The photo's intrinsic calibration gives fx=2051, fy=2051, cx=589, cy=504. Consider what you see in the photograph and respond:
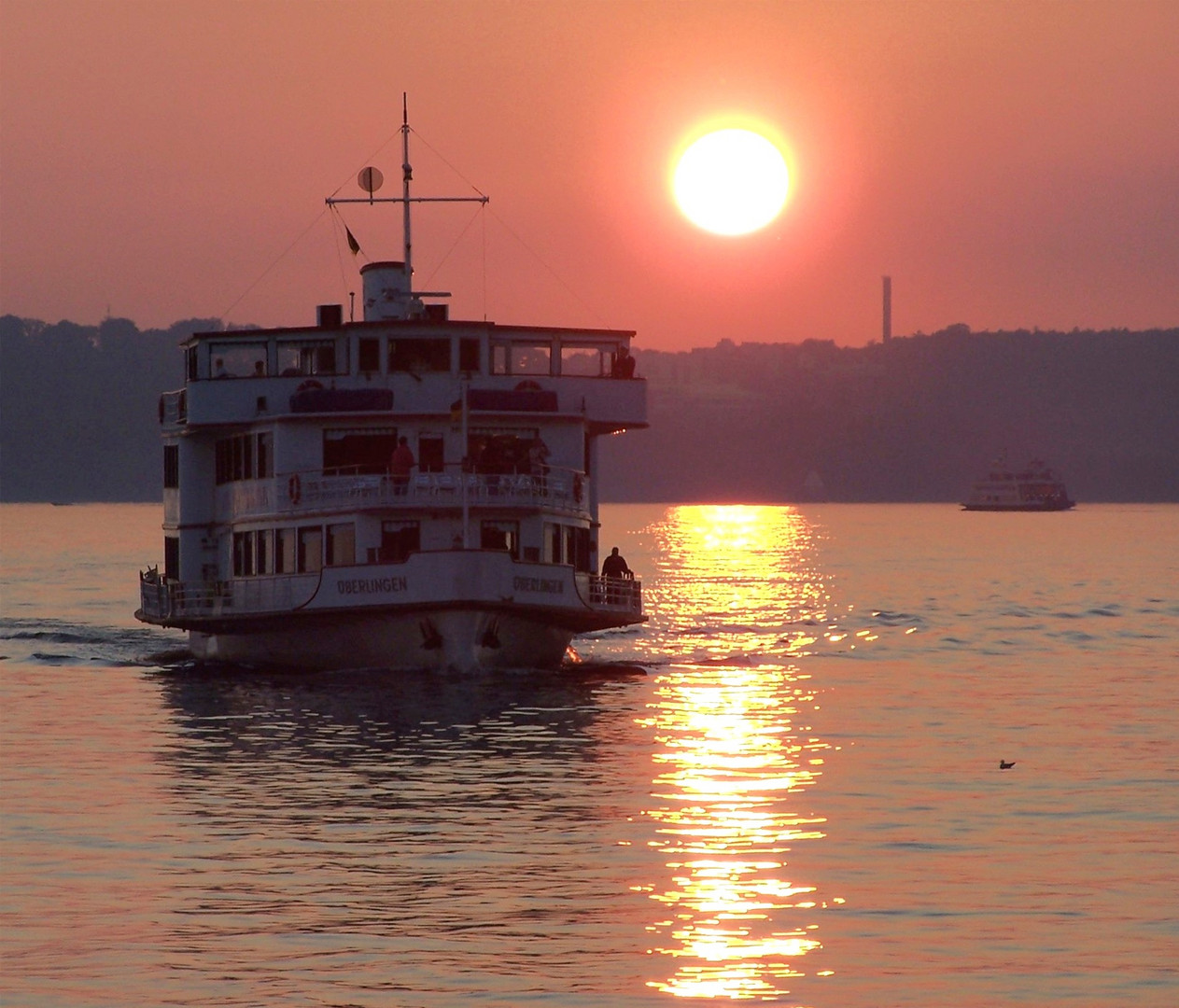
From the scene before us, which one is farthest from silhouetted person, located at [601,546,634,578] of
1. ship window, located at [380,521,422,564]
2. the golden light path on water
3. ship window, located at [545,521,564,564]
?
ship window, located at [380,521,422,564]

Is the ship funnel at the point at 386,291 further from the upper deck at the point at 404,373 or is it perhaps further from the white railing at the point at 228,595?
the white railing at the point at 228,595

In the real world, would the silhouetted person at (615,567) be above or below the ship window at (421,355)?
below

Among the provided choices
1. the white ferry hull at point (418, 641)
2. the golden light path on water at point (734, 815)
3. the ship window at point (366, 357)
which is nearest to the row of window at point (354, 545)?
the white ferry hull at point (418, 641)

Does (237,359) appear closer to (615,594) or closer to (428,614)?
(428,614)

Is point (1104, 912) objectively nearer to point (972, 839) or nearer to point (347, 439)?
point (972, 839)

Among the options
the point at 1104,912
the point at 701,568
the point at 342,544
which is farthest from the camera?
the point at 701,568

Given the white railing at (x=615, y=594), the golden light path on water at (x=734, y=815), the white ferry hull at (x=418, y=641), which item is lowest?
the golden light path on water at (x=734, y=815)

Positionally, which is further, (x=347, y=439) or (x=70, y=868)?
(x=347, y=439)

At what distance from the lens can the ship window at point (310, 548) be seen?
47.3 metres

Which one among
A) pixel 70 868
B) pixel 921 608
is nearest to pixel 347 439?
pixel 70 868

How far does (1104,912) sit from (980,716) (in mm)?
22709

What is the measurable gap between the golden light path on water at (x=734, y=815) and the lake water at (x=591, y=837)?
8 cm

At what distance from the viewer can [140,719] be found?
140ft

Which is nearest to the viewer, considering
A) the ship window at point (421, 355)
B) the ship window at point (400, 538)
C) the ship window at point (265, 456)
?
the ship window at point (400, 538)
